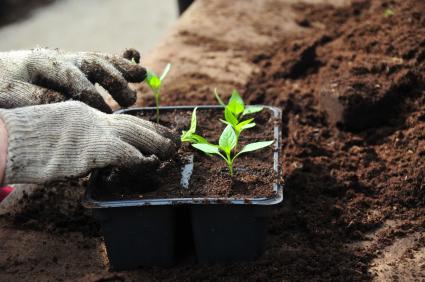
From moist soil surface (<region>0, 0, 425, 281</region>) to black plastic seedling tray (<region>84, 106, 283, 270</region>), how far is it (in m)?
0.05

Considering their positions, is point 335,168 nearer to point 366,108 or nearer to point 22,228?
point 366,108

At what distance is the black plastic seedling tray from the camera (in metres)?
2.07

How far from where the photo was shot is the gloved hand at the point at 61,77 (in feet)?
7.70

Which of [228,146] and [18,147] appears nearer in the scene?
[18,147]

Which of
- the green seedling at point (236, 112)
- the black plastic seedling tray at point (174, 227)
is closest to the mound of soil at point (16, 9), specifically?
the green seedling at point (236, 112)

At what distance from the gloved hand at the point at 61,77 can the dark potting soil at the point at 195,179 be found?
0.32 metres

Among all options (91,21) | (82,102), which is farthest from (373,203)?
(91,21)

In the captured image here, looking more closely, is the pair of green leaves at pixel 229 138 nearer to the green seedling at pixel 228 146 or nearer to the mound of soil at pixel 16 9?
the green seedling at pixel 228 146

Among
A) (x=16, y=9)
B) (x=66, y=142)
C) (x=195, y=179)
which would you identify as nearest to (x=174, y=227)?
(x=195, y=179)

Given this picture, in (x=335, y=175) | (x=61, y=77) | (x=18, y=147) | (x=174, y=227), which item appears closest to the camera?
(x=18, y=147)

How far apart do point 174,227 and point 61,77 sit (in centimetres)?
69

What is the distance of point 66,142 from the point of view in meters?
2.08

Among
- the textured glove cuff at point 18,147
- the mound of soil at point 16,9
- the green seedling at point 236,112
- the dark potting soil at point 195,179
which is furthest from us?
the mound of soil at point 16,9

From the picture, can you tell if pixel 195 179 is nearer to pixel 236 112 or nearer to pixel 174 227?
pixel 174 227
